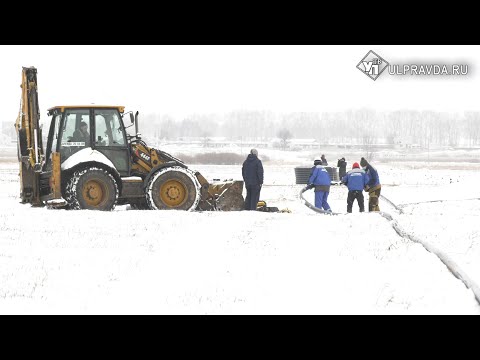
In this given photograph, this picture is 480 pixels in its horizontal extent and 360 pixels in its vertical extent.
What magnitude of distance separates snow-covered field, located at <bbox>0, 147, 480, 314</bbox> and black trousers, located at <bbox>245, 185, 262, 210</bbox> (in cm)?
381

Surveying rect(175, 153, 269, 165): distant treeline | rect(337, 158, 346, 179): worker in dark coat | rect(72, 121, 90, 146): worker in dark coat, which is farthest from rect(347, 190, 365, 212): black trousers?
rect(175, 153, 269, 165): distant treeline

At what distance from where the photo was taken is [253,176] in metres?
17.3

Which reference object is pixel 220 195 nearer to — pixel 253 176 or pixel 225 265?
pixel 253 176

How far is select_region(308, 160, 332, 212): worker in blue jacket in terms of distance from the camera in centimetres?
1769

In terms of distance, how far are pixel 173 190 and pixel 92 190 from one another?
1871mm

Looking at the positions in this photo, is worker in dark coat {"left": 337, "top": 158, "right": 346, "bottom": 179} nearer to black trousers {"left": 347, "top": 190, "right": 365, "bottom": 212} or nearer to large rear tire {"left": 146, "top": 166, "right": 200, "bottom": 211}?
black trousers {"left": 347, "top": 190, "right": 365, "bottom": 212}

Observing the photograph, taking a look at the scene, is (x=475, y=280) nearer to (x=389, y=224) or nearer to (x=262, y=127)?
(x=389, y=224)

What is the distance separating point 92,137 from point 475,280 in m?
10.1

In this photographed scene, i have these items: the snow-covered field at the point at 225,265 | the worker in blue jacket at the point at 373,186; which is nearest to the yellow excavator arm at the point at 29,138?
the snow-covered field at the point at 225,265

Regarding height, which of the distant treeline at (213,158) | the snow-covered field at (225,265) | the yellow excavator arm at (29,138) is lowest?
the distant treeline at (213,158)

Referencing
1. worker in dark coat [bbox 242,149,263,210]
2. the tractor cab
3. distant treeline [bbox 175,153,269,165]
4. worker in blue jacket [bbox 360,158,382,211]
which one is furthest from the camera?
distant treeline [bbox 175,153,269,165]

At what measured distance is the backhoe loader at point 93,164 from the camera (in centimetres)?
1504

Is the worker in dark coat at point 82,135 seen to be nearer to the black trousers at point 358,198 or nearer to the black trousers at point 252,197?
the black trousers at point 252,197
